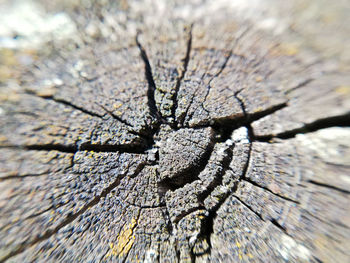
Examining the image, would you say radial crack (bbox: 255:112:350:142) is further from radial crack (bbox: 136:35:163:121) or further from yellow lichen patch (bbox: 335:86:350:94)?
radial crack (bbox: 136:35:163:121)

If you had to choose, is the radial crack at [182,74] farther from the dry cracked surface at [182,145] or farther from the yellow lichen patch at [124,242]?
the yellow lichen patch at [124,242]

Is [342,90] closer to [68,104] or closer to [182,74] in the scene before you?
[182,74]

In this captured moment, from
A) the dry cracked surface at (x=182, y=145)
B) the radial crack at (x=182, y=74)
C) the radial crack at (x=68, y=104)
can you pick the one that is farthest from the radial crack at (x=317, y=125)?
the radial crack at (x=68, y=104)

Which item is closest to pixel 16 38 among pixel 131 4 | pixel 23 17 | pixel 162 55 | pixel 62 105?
pixel 23 17

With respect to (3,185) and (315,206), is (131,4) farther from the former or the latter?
(315,206)

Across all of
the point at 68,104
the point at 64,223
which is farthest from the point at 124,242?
the point at 68,104

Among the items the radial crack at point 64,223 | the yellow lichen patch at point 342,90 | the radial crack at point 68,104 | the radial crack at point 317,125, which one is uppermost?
the radial crack at point 68,104

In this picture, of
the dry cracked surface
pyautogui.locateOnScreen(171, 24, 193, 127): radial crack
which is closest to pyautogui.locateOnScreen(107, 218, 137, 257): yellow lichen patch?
the dry cracked surface
